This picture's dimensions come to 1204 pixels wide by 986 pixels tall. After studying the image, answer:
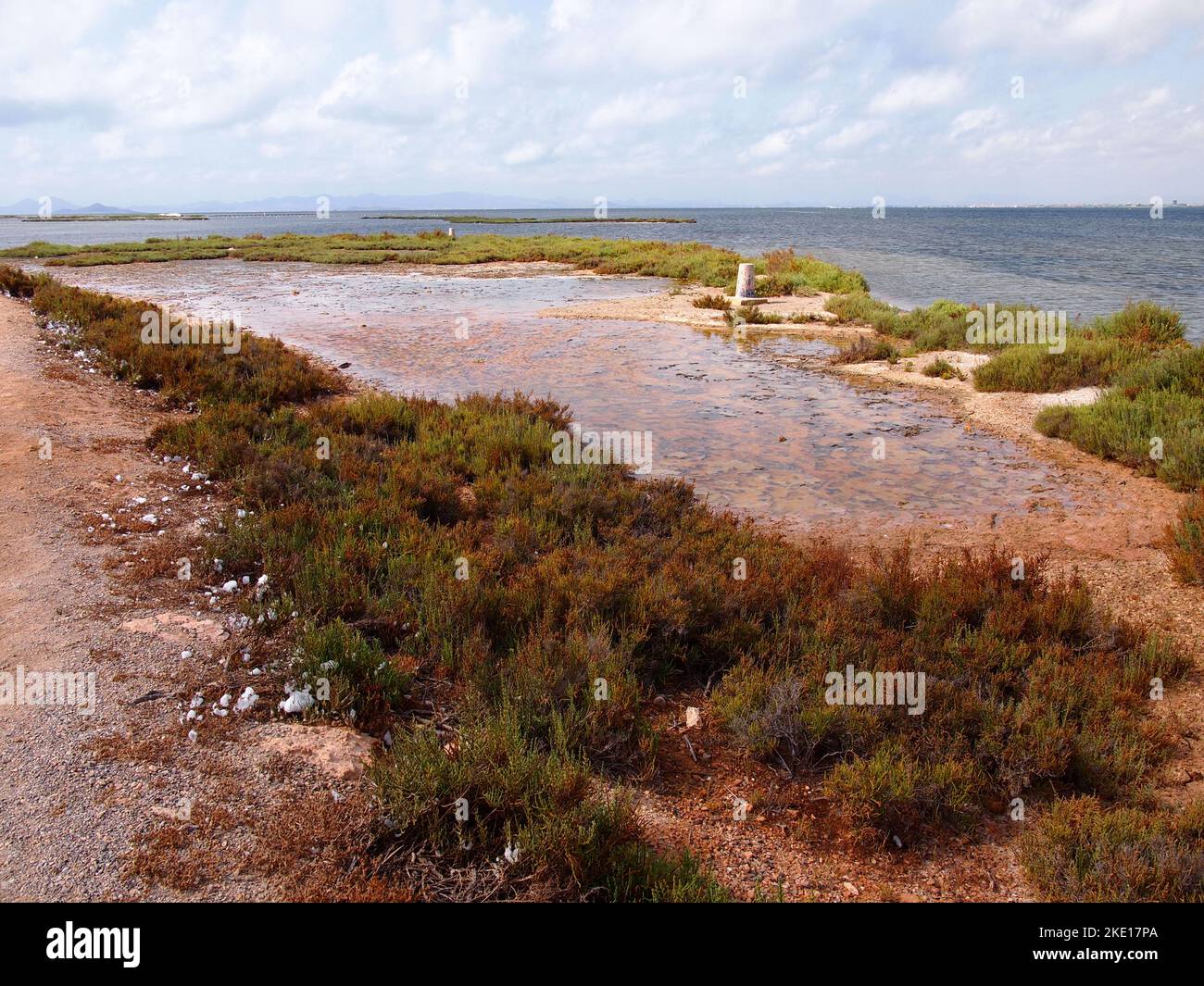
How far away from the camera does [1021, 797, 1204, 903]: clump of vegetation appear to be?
11.7ft

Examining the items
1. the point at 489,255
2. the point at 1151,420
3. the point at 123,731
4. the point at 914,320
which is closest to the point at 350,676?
the point at 123,731

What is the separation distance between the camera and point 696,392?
14.8 meters

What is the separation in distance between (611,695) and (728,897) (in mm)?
1622

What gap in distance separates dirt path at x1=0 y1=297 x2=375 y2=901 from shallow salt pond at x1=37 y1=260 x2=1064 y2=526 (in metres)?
5.78

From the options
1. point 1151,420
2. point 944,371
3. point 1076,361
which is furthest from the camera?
point 944,371

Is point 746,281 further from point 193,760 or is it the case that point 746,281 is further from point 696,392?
point 193,760

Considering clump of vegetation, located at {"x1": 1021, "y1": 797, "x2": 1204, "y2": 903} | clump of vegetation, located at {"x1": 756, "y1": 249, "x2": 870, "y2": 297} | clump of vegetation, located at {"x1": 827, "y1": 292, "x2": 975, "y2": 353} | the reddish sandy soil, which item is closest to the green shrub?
clump of vegetation, located at {"x1": 756, "y1": 249, "x2": 870, "y2": 297}

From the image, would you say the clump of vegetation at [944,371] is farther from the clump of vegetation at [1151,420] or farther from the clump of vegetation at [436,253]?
the clump of vegetation at [436,253]

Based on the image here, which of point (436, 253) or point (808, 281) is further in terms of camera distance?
point (436, 253)

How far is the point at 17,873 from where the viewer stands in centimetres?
332

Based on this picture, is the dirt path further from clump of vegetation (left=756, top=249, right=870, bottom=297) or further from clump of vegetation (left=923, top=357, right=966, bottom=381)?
clump of vegetation (left=756, top=249, right=870, bottom=297)

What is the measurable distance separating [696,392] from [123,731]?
38.9 feet
